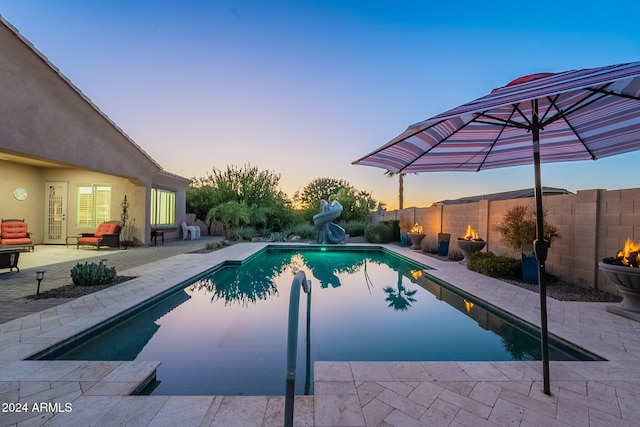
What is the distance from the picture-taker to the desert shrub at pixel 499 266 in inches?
260

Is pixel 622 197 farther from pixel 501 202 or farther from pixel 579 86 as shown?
pixel 579 86

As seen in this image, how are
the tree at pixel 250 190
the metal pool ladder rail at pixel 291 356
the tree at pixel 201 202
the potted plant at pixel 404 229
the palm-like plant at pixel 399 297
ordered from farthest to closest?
1. the tree at pixel 201 202
2. the tree at pixel 250 190
3. the potted plant at pixel 404 229
4. the palm-like plant at pixel 399 297
5. the metal pool ladder rail at pixel 291 356

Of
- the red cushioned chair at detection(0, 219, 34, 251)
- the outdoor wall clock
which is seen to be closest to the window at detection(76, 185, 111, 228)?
the outdoor wall clock

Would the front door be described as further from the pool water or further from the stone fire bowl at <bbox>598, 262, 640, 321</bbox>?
the stone fire bowl at <bbox>598, 262, 640, 321</bbox>

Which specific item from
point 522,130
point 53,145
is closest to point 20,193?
point 53,145

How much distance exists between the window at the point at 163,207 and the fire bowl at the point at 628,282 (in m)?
14.9

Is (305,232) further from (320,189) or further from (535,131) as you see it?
(320,189)

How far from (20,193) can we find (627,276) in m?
17.0

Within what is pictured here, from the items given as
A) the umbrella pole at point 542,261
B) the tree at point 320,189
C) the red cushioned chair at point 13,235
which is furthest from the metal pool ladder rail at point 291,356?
the tree at point 320,189

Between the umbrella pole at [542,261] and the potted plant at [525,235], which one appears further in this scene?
the potted plant at [525,235]

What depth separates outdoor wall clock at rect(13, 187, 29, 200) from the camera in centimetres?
1103

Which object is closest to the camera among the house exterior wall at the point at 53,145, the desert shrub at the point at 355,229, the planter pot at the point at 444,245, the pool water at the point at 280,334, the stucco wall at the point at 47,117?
the pool water at the point at 280,334

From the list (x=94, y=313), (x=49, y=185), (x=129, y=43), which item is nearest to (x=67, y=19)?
(x=129, y=43)

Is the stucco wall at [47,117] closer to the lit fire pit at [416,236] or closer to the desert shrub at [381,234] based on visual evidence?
the lit fire pit at [416,236]
